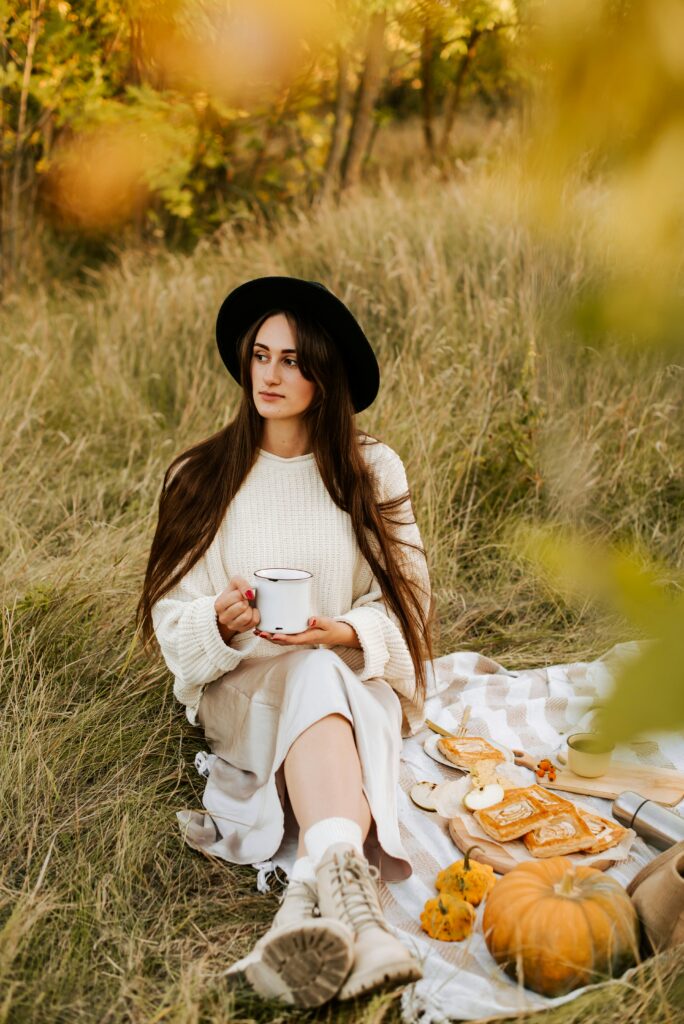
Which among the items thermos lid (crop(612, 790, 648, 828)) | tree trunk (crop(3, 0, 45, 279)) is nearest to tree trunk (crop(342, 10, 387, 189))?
tree trunk (crop(3, 0, 45, 279))

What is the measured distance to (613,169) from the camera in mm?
580

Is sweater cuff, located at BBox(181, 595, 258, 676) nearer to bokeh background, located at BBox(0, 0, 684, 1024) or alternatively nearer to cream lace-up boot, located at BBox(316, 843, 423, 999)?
bokeh background, located at BBox(0, 0, 684, 1024)

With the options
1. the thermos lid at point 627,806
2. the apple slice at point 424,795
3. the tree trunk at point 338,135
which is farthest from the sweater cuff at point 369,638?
the tree trunk at point 338,135

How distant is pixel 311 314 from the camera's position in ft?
8.75

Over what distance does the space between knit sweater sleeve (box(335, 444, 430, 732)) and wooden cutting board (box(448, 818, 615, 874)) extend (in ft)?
1.43

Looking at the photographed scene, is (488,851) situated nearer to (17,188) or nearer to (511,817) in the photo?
(511,817)

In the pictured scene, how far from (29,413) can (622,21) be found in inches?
167

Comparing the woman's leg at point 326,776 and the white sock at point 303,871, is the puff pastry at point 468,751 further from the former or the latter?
the white sock at point 303,871

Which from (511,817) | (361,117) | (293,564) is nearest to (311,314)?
(293,564)

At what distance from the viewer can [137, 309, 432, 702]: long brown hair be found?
2752 millimetres

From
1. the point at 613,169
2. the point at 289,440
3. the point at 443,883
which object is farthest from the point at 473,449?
the point at 613,169

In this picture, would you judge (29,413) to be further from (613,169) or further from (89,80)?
(613,169)

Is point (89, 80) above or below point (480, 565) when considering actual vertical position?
above

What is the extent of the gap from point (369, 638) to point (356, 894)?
76 cm
